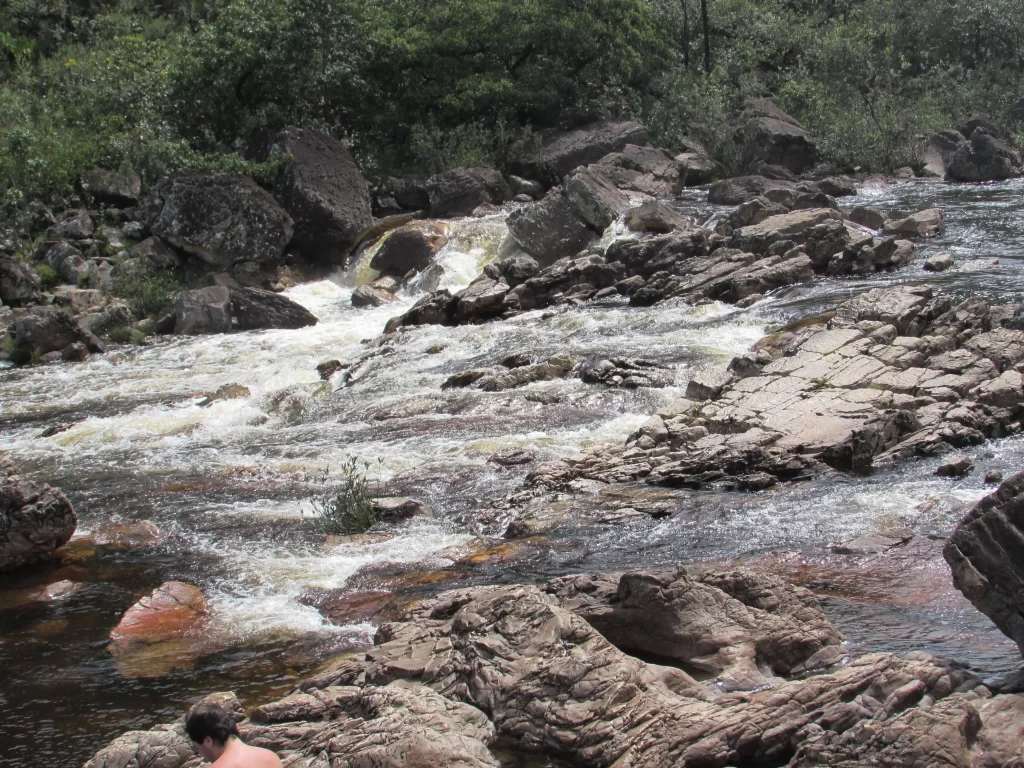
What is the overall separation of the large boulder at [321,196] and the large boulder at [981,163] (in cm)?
1831

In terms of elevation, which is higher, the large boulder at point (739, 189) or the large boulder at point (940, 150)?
the large boulder at point (739, 189)

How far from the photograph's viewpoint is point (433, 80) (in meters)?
33.7

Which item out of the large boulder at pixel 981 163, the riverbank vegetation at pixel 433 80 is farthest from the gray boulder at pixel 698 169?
the large boulder at pixel 981 163

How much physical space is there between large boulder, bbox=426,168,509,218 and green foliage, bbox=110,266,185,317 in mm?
7595

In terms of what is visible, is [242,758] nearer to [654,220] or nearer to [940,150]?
[654,220]

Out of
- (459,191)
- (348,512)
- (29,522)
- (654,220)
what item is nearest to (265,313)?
(459,191)

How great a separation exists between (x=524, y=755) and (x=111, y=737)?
2.73 m

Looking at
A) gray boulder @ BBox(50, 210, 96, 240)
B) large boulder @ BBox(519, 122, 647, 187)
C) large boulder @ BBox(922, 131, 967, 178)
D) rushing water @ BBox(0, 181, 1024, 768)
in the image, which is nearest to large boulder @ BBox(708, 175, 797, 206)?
large boulder @ BBox(519, 122, 647, 187)

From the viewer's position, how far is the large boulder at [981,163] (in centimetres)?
3136

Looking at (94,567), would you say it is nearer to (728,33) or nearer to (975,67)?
(728,33)

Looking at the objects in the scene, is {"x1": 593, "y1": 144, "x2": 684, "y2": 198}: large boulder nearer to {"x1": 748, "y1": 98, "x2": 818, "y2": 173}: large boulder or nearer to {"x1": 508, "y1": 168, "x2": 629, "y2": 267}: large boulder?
{"x1": 748, "y1": 98, "x2": 818, "y2": 173}: large boulder

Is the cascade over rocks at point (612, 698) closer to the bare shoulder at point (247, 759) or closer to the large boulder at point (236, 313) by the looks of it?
the bare shoulder at point (247, 759)

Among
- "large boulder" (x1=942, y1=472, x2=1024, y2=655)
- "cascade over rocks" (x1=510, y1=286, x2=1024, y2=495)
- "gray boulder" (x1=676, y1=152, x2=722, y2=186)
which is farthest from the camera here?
"gray boulder" (x1=676, y1=152, x2=722, y2=186)

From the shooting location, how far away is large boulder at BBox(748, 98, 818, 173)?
108ft
